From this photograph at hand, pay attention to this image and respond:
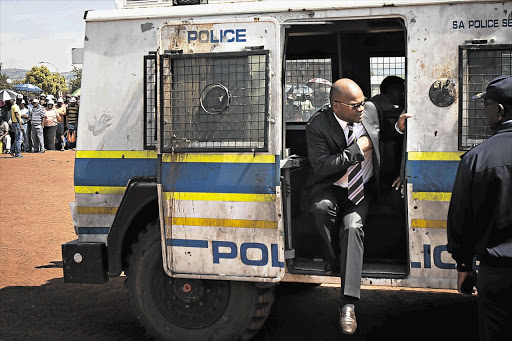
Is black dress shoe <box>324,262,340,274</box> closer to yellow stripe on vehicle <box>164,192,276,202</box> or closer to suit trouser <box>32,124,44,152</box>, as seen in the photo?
yellow stripe on vehicle <box>164,192,276,202</box>

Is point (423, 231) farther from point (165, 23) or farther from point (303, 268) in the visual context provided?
point (165, 23)

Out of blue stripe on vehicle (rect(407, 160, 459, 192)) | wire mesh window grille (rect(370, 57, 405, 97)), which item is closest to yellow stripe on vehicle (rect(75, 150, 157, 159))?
blue stripe on vehicle (rect(407, 160, 459, 192))

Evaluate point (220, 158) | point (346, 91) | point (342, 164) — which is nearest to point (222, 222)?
point (220, 158)

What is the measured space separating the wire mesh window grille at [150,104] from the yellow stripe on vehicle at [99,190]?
1.40ft

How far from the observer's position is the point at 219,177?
4.82 m

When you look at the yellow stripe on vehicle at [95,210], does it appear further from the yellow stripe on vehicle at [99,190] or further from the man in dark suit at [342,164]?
the man in dark suit at [342,164]

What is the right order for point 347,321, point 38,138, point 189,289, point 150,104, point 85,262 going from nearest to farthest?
point 347,321 < point 189,289 < point 150,104 < point 85,262 < point 38,138

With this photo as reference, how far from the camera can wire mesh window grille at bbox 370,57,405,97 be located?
6129 mm

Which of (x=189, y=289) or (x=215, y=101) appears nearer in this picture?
(x=215, y=101)

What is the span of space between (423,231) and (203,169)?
5.54 ft

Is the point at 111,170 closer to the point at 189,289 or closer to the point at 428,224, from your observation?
the point at 189,289

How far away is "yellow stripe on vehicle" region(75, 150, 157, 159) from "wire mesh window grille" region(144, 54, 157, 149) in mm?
60

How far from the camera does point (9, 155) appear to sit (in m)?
23.1

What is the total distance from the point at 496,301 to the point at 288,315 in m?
3.19
